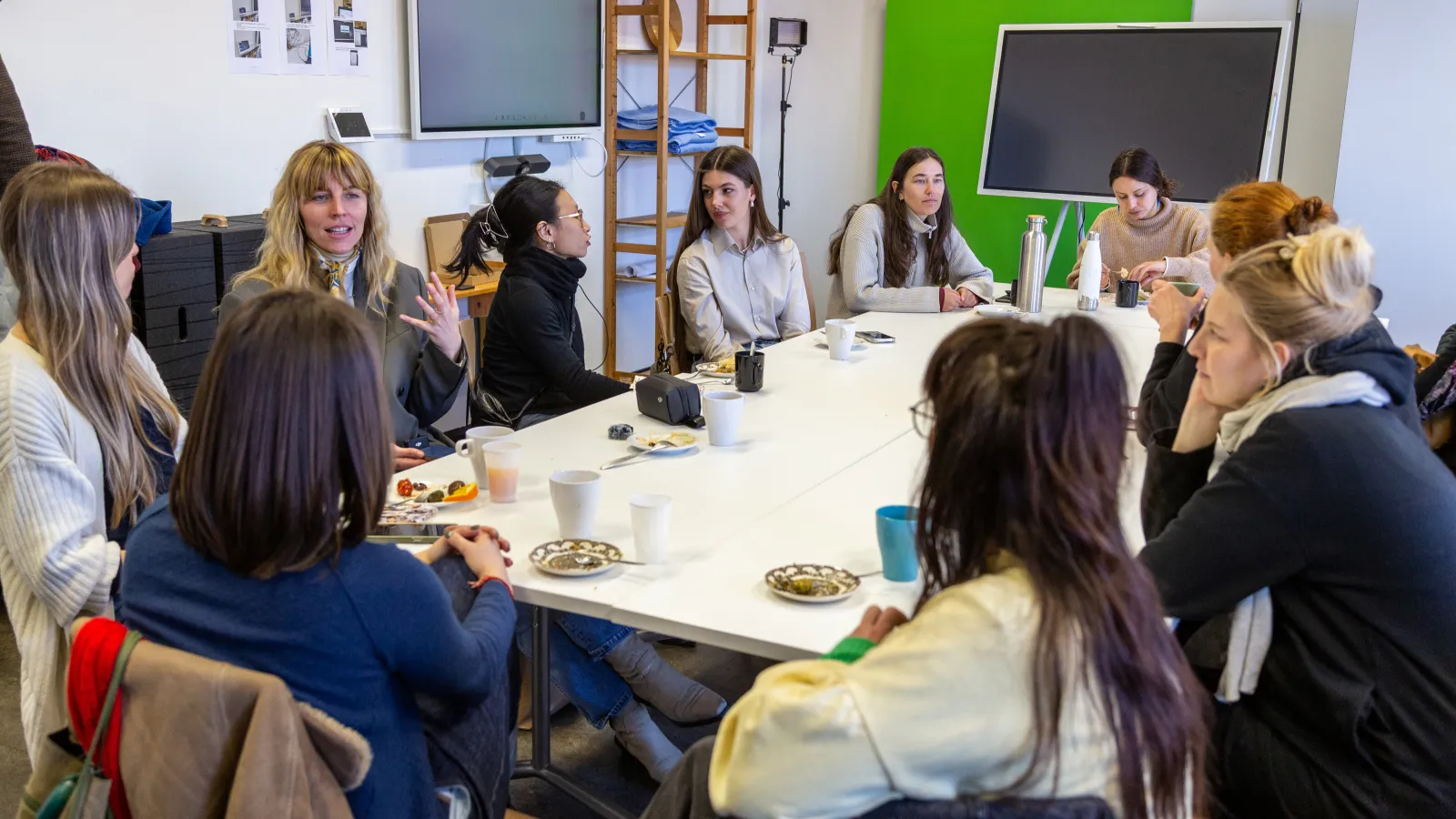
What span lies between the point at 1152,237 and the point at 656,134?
83.1 inches

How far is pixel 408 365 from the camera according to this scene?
2.68 m

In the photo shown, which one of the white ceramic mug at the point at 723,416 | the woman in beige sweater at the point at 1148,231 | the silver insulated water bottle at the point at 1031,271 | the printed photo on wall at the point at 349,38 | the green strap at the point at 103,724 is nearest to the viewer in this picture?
the green strap at the point at 103,724

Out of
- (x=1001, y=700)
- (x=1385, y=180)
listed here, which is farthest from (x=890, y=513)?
(x=1385, y=180)

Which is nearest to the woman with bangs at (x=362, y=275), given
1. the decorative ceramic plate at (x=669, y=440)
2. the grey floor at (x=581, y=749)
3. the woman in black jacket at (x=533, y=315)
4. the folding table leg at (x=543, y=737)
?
the woman in black jacket at (x=533, y=315)

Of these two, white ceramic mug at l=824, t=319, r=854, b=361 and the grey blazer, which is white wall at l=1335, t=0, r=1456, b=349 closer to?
white ceramic mug at l=824, t=319, r=854, b=361

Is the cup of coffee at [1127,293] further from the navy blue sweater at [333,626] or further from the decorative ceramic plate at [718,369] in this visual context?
the navy blue sweater at [333,626]

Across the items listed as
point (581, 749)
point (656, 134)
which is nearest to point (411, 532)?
point (581, 749)

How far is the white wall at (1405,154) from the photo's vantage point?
4.69 metres

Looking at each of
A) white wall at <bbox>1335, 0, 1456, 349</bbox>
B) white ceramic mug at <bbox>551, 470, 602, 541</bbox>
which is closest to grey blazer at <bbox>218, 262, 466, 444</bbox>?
white ceramic mug at <bbox>551, 470, 602, 541</bbox>

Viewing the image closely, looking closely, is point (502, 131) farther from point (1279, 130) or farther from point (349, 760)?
point (349, 760)

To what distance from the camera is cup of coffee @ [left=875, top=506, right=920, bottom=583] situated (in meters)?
1.65

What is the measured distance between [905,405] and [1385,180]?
3195 mm

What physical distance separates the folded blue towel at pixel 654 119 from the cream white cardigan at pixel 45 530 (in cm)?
384

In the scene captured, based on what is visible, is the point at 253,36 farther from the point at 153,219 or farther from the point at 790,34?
the point at 790,34
